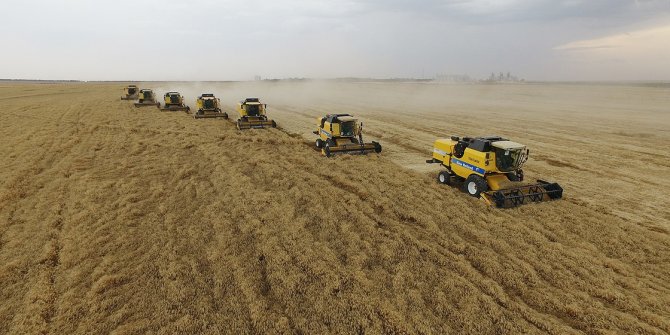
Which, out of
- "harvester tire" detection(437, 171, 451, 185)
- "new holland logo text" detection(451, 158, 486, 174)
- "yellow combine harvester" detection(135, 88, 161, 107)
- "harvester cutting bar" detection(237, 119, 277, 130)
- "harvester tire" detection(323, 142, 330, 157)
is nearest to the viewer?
"new holland logo text" detection(451, 158, 486, 174)

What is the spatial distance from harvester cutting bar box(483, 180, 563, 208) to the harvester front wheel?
0.24m

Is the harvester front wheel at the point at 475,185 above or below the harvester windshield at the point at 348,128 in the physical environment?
below

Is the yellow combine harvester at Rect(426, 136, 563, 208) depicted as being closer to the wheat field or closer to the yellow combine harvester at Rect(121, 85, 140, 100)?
the wheat field

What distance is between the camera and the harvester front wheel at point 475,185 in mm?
10625

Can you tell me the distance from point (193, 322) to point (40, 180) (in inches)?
426

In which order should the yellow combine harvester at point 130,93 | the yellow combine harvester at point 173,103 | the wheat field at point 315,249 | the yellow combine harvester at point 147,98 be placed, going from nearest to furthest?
the wheat field at point 315,249 → the yellow combine harvester at point 173,103 → the yellow combine harvester at point 147,98 → the yellow combine harvester at point 130,93

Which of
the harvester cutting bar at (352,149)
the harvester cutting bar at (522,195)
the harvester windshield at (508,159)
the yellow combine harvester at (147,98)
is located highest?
the yellow combine harvester at (147,98)

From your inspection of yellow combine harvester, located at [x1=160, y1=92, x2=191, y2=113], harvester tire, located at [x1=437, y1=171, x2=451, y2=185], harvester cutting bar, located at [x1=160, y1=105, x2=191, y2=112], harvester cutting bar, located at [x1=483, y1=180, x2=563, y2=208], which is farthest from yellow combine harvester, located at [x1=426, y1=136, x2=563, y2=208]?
yellow combine harvester, located at [x1=160, y1=92, x2=191, y2=113]

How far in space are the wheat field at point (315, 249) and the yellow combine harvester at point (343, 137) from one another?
2.41ft

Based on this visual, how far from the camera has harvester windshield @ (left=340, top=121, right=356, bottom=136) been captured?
16.6 metres

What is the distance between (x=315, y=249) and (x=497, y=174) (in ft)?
22.3

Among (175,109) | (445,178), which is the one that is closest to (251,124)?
(175,109)

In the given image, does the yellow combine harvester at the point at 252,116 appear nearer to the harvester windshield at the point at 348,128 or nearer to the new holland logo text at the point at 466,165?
the harvester windshield at the point at 348,128

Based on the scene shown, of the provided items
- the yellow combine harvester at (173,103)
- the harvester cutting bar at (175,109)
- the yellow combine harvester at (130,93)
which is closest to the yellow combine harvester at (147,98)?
the yellow combine harvester at (173,103)
